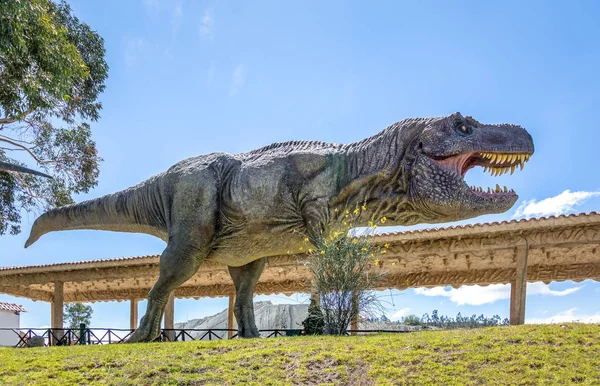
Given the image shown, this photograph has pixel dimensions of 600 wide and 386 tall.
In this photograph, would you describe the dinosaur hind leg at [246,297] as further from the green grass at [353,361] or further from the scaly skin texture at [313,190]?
the green grass at [353,361]

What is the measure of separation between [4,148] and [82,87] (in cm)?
266

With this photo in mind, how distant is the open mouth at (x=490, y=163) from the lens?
7.40 meters

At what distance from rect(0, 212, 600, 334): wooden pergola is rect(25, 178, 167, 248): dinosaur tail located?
285cm

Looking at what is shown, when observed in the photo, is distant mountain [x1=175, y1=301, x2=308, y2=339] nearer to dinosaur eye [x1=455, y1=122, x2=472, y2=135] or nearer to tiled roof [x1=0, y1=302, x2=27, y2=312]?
tiled roof [x1=0, y1=302, x2=27, y2=312]

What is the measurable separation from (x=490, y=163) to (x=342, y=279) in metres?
2.43

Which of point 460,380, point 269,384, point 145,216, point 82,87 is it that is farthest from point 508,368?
point 82,87

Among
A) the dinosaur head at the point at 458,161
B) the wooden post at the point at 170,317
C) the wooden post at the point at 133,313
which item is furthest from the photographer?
the wooden post at the point at 133,313

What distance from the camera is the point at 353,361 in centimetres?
613

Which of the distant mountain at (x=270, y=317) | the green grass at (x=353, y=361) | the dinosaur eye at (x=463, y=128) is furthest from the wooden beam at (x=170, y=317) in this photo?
the distant mountain at (x=270, y=317)

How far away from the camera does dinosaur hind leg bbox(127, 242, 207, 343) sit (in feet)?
27.2

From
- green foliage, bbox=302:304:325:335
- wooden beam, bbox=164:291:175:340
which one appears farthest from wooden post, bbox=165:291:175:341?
green foliage, bbox=302:304:325:335

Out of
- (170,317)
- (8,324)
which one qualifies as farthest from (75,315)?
(170,317)

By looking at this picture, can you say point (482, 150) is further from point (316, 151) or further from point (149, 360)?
point (149, 360)

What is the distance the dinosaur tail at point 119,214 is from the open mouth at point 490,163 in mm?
4240
